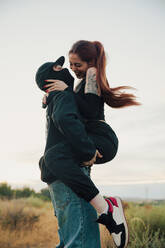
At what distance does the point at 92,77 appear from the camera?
1.99 metres

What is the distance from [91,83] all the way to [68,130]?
44cm

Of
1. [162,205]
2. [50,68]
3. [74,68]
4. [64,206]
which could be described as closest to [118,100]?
[74,68]

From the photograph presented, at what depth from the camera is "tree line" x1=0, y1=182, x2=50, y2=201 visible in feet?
27.7

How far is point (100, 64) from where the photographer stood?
→ 2119 millimetres

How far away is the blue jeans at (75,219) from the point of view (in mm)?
1715

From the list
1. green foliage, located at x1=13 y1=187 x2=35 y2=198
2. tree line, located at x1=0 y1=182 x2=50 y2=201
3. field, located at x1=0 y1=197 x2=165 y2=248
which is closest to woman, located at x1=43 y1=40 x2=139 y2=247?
field, located at x1=0 y1=197 x2=165 y2=248

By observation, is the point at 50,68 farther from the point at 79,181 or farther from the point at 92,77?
the point at 79,181

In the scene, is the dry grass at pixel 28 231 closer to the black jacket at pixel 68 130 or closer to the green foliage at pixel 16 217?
the green foliage at pixel 16 217

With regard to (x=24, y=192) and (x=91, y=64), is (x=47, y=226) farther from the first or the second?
(x=91, y=64)

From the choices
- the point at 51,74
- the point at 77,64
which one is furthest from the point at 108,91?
the point at 51,74

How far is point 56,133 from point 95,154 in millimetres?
336

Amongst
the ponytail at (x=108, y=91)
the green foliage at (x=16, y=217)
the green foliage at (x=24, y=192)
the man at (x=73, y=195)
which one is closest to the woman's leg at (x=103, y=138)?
the man at (x=73, y=195)

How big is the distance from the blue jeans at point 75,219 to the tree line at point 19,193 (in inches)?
266

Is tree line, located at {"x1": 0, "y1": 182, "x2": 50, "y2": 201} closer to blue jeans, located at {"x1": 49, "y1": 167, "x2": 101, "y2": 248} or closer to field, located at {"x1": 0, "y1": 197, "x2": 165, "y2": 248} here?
field, located at {"x1": 0, "y1": 197, "x2": 165, "y2": 248}
